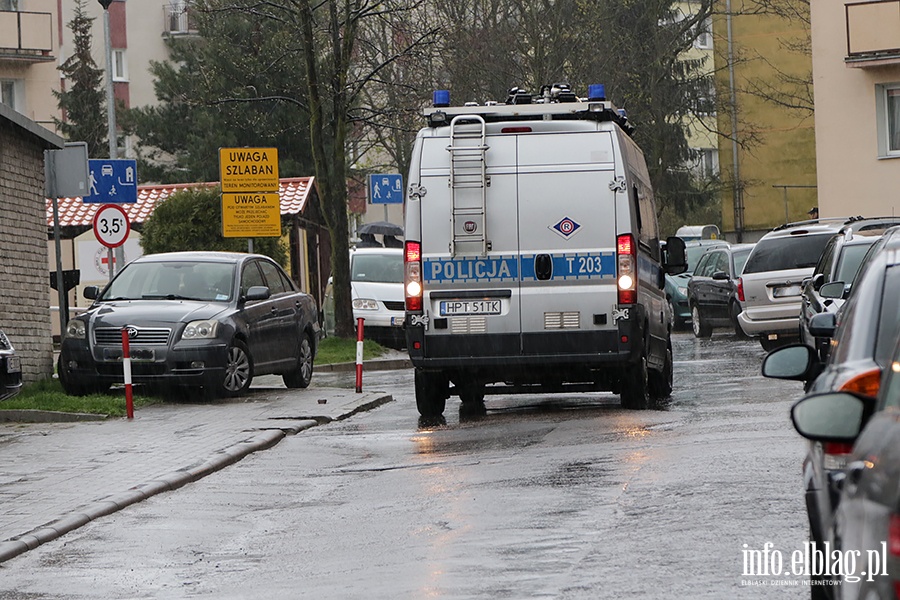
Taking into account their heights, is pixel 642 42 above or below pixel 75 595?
above

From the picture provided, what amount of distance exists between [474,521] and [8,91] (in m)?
44.7

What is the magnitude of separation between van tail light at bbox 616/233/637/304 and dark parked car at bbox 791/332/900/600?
994 centimetres

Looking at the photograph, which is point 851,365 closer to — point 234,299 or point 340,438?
point 340,438

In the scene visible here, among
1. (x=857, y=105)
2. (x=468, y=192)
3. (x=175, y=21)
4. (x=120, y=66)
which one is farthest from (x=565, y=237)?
(x=175, y=21)

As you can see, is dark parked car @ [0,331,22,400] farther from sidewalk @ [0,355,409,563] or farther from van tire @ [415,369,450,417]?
van tire @ [415,369,450,417]

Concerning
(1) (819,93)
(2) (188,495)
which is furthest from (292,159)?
(2) (188,495)

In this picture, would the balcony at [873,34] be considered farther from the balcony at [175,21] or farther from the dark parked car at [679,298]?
the balcony at [175,21]

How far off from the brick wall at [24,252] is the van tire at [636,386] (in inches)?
312

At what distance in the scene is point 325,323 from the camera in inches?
1401

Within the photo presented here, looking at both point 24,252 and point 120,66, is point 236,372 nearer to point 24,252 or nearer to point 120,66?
point 24,252

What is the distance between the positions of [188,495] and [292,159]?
43.1 metres

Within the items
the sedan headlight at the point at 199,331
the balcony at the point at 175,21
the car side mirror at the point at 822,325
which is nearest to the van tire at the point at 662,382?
the sedan headlight at the point at 199,331

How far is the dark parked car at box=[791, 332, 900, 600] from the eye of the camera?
3607 millimetres

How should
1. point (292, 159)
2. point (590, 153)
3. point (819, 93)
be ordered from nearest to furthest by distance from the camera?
point (590, 153) < point (819, 93) < point (292, 159)
